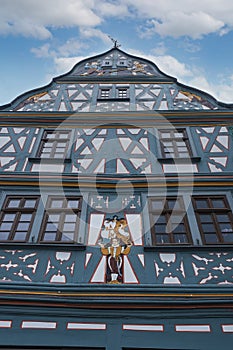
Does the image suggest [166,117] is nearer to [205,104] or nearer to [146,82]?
[205,104]

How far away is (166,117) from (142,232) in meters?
4.22

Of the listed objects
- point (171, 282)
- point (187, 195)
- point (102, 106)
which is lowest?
point (171, 282)

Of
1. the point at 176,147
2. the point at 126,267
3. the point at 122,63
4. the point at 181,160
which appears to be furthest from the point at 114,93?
the point at 126,267

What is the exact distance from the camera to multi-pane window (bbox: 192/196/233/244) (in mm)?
7277

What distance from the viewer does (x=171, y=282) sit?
6.50m

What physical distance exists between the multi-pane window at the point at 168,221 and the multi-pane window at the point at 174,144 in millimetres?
1641

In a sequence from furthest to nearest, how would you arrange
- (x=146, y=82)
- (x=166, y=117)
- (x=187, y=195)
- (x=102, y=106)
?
1. (x=146, y=82)
2. (x=102, y=106)
3. (x=166, y=117)
4. (x=187, y=195)

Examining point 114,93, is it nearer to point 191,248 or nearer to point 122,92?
point 122,92

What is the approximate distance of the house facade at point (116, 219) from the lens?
598 cm

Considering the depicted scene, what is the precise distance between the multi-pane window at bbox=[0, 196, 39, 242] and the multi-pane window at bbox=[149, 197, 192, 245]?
2375mm

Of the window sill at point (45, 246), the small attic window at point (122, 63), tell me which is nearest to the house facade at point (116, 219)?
the window sill at point (45, 246)

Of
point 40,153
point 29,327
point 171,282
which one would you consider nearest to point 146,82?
point 40,153

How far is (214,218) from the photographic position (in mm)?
7645

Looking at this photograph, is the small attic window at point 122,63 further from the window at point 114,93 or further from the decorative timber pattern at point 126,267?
the decorative timber pattern at point 126,267
